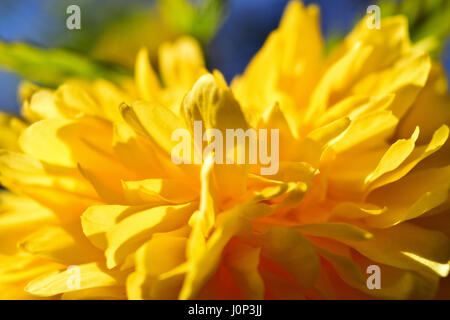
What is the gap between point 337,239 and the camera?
59cm

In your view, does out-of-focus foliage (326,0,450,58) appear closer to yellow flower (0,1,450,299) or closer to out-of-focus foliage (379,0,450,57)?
out-of-focus foliage (379,0,450,57)

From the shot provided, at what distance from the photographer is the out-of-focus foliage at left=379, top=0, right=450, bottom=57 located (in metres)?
0.86

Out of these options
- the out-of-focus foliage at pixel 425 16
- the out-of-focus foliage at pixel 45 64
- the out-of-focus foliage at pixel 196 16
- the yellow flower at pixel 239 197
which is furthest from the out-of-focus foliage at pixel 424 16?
the out-of-focus foliage at pixel 45 64

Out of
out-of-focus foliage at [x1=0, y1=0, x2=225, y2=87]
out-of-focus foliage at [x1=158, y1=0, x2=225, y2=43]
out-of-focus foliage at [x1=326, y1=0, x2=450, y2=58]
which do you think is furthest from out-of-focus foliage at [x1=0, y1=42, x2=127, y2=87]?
out-of-focus foliage at [x1=326, y1=0, x2=450, y2=58]

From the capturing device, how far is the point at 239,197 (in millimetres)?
614

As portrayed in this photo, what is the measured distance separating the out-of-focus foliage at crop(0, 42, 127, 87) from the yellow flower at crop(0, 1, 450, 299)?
174 millimetres

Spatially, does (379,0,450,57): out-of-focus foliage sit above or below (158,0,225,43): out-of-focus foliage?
below

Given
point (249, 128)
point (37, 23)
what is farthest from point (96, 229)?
point (37, 23)

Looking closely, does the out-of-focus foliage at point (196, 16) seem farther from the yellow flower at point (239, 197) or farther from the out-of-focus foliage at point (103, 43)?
the yellow flower at point (239, 197)

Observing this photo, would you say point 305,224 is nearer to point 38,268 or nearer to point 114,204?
point 114,204

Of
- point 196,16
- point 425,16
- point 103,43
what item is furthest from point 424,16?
point 103,43

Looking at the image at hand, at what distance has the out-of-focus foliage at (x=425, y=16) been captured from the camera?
86 centimetres

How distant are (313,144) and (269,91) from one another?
0.68 ft
